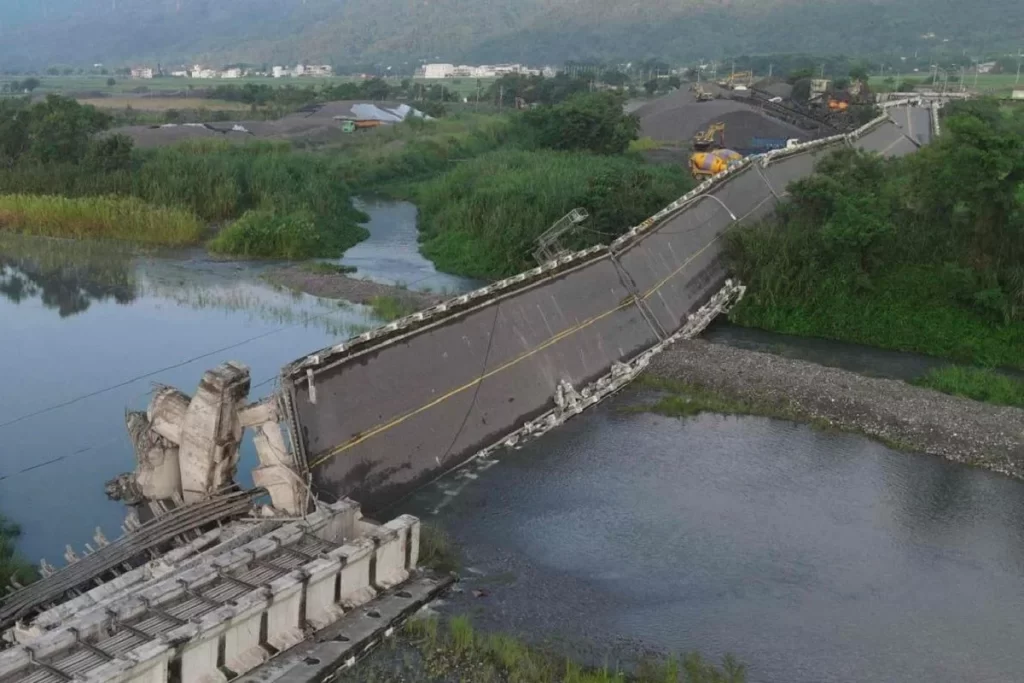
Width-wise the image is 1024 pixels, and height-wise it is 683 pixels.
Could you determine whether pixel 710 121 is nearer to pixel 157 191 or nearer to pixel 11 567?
pixel 157 191

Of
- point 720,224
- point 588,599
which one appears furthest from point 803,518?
point 720,224

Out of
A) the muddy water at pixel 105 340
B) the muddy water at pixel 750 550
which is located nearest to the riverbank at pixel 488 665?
the muddy water at pixel 750 550

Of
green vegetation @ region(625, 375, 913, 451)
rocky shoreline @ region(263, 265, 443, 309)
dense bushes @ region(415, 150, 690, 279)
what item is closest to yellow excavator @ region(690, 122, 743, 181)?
dense bushes @ region(415, 150, 690, 279)

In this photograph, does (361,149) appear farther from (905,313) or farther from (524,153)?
(905,313)

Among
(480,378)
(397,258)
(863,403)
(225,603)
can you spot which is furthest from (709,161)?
Answer: (225,603)

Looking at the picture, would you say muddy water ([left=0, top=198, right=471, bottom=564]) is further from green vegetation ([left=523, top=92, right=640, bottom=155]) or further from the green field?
the green field

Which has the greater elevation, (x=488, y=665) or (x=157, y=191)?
(x=157, y=191)
